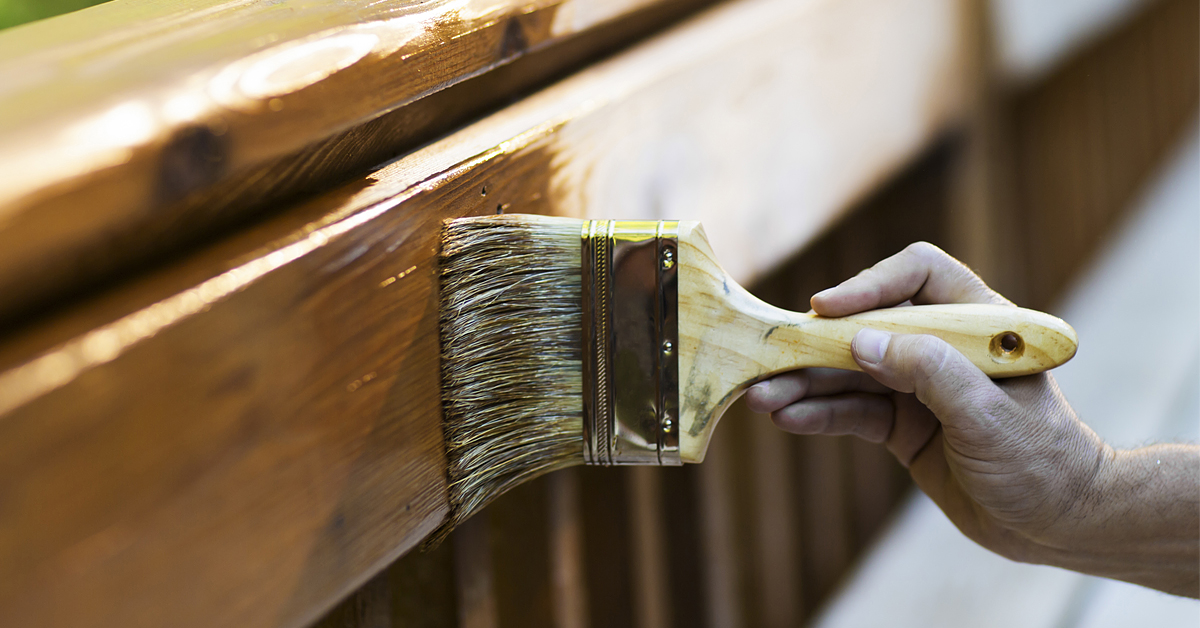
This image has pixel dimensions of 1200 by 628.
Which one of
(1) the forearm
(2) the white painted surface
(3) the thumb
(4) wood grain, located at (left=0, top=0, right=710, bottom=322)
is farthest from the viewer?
(2) the white painted surface

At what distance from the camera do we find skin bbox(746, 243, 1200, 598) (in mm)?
624

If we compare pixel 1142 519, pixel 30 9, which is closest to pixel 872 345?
pixel 1142 519

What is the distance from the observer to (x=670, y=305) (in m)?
0.64

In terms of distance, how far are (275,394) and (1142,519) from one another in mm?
641

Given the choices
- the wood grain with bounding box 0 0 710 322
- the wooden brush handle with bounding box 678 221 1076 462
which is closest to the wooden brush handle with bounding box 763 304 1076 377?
the wooden brush handle with bounding box 678 221 1076 462

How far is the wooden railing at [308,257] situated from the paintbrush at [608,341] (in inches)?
0.9

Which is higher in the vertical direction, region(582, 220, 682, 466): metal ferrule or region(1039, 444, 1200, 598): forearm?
region(582, 220, 682, 466): metal ferrule

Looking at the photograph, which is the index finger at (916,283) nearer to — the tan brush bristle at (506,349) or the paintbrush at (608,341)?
the paintbrush at (608,341)

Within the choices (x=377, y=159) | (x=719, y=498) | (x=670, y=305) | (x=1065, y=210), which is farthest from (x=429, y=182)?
(x=1065, y=210)

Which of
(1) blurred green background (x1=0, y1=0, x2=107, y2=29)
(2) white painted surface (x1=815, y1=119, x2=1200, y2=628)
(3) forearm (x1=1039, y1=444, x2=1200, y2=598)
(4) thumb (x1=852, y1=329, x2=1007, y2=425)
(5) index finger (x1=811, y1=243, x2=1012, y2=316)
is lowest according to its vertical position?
(2) white painted surface (x1=815, y1=119, x2=1200, y2=628)

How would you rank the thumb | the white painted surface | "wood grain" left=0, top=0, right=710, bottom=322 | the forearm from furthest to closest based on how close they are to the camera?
the white painted surface → the forearm → the thumb → "wood grain" left=0, top=0, right=710, bottom=322

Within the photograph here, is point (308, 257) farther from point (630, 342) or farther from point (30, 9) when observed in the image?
point (30, 9)

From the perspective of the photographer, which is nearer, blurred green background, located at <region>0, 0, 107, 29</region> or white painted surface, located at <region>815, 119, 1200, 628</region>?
blurred green background, located at <region>0, 0, 107, 29</region>

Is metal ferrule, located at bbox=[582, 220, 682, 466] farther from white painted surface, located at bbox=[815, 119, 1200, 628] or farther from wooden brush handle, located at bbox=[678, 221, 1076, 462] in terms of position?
white painted surface, located at bbox=[815, 119, 1200, 628]
